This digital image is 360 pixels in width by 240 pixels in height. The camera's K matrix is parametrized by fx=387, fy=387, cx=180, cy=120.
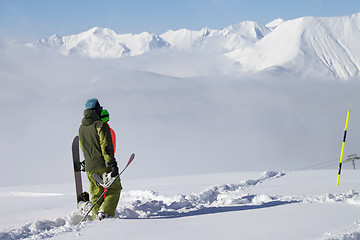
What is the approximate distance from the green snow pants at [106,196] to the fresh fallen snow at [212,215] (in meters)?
0.26

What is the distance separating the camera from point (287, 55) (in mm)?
199375

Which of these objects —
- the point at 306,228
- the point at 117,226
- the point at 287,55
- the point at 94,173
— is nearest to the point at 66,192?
the point at 94,173

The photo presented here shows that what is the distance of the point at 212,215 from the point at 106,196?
167 cm

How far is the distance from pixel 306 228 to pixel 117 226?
2451mm

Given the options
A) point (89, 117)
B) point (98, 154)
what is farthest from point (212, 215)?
point (89, 117)

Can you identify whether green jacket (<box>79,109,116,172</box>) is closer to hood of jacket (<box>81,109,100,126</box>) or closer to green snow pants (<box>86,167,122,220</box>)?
hood of jacket (<box>81,109,100,126</box>)

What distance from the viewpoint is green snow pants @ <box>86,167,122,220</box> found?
234 inches

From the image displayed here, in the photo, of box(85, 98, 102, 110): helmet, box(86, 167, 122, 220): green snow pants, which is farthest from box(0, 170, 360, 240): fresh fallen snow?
box(85, 98, 102, 110): helmet

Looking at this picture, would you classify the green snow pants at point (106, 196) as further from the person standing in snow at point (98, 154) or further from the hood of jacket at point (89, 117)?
the hood of jacket at point (89, 117)

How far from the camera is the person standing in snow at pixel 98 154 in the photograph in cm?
590

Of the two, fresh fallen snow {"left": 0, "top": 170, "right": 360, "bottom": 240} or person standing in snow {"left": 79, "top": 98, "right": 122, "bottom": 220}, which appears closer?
fresh fallen snow {"left": 0, "top": 170, "right": 360, "bottom": 240}

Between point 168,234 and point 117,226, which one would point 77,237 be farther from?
point 168,234

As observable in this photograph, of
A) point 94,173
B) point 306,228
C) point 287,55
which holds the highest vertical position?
point 287,55

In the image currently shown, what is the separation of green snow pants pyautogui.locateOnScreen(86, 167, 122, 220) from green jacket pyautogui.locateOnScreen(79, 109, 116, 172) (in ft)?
0.49
